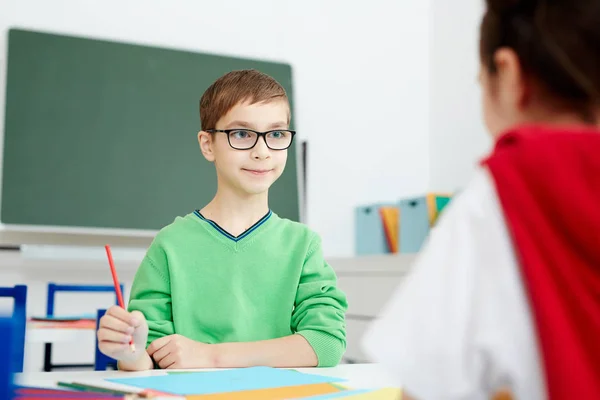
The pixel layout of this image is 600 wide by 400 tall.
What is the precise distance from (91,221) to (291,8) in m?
1.78

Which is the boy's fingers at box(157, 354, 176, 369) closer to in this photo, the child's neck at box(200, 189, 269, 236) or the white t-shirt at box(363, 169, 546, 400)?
the child's neck at box(200, 189, 269, 236)

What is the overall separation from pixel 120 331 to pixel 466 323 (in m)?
0.63

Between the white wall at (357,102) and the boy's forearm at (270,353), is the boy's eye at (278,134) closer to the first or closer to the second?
the boy's forearm at (270,353)

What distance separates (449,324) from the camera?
1.66ft

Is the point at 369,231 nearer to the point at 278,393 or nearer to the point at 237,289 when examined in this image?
the point at 237,289

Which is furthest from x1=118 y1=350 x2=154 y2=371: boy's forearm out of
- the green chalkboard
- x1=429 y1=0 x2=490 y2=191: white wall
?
x1=429 y1=0 x2=490 y2=191: white wall

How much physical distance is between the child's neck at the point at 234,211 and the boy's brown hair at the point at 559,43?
0.77 meters

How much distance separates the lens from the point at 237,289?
1.24 meters

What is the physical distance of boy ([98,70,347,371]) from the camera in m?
1.21

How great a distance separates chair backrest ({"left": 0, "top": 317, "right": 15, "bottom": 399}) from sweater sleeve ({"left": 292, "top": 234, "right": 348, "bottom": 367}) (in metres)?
0.76

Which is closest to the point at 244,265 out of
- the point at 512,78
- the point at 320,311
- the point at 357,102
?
the point at 320,311

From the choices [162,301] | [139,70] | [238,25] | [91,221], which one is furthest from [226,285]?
[238,25]

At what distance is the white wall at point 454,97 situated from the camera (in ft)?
13.4

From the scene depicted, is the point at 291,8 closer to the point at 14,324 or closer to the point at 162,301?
the point at 162,301
